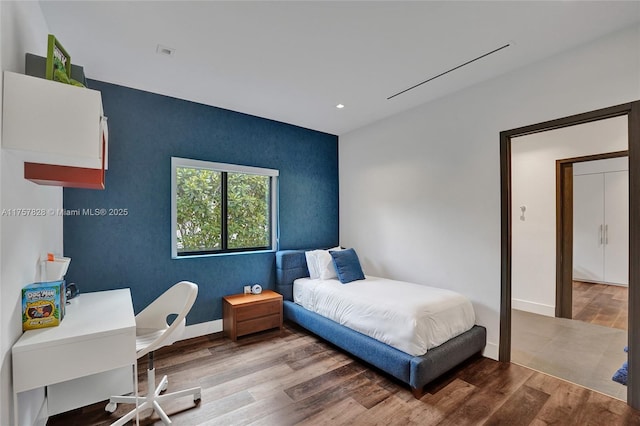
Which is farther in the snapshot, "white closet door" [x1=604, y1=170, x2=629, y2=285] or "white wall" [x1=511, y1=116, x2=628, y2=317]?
"white closet door" [x1=604, y1=170, x2=629, y2=285]

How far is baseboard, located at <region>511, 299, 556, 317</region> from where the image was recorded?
12.8ft

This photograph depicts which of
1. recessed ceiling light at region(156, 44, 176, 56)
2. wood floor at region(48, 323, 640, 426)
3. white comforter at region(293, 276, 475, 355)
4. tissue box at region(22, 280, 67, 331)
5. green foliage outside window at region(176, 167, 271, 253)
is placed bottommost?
wood floor at region(48, 323, 640, 426)

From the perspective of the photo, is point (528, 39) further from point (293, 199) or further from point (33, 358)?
point (33, 358)

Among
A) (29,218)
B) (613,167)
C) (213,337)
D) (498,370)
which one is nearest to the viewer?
(29,218)

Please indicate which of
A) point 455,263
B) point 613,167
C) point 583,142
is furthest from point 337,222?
point 613,167

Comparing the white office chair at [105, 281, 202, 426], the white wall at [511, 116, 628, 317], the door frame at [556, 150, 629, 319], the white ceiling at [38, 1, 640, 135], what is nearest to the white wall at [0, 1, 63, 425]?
the white ceiling at [38, 1, 640, 135]

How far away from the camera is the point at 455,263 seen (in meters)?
3.04

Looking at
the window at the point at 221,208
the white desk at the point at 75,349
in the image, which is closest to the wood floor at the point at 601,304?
the window at the point at 221,208

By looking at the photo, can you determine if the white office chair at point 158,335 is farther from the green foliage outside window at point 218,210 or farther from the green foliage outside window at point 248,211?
the green foliage outside window at point 248,211

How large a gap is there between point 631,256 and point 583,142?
7.95 feet

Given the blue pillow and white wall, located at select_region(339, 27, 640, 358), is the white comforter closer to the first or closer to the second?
the blue pillow

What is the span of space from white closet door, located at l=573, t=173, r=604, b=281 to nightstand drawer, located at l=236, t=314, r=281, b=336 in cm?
637

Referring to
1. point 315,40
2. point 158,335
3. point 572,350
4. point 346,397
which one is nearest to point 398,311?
point 346,397

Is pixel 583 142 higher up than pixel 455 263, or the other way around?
pixel 583 142
